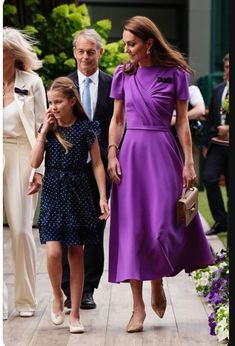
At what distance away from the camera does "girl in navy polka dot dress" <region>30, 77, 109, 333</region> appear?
22.4 feet

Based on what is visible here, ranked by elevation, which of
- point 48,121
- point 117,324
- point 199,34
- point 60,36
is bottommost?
point 117,324

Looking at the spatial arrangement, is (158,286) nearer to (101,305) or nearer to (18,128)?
(101,305)

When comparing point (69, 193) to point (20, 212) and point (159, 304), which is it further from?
point (159, 304)

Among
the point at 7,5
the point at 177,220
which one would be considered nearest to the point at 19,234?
the point at 177,220

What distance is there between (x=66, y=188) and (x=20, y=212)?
0.62 meters

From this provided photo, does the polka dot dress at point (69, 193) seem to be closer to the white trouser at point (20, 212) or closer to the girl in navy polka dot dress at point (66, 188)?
the girl in navy polka dot dress at point (66, 188)

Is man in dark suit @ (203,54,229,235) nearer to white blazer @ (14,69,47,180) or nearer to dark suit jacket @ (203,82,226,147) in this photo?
dark suit jacket @ (203,82,226,147)

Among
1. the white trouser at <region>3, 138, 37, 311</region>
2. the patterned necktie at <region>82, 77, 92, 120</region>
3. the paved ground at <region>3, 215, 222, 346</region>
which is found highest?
the patterned necktie at <region>82, 77, 92, 120</region>

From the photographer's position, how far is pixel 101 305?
7.84 meters

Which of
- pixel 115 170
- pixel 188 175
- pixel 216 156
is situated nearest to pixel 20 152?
pixel 115 170

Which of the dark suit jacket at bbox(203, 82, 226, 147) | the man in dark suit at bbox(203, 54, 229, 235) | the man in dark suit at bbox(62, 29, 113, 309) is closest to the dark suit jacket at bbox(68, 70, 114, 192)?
the man in dark suit at bbox(62, 29, 113, 309)

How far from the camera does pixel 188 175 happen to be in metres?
6.82

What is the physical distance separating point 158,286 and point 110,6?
1728 cm

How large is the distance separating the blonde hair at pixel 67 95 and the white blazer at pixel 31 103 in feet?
1.41
